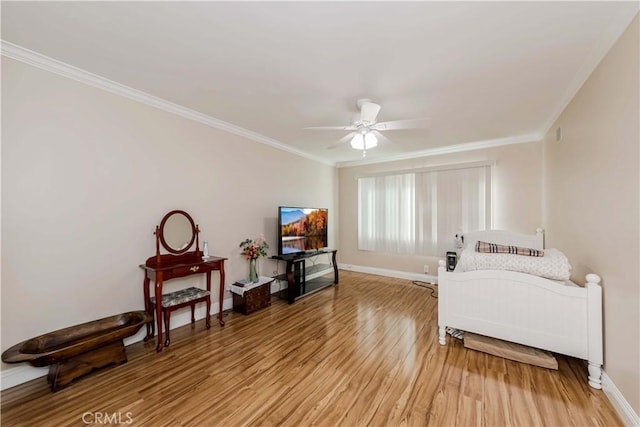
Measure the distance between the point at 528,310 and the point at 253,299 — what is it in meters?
2.92

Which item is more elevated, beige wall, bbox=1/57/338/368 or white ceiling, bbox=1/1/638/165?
white ceiling, bbox=1/1/638/165

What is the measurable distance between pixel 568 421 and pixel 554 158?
2902 millimetres

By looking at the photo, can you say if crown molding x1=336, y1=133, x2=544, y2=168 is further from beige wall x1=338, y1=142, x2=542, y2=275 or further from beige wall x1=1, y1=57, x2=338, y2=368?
beige wall x1=1, y1=57, x2=338, y2=368

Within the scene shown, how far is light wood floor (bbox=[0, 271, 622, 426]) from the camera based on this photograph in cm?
156

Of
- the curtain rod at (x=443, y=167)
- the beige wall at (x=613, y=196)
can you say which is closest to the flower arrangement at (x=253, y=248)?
the curtain rod at (x=443, y=167)

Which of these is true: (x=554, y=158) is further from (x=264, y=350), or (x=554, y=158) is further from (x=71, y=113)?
(x=71, y=113)

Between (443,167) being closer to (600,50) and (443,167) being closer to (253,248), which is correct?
(600,50)

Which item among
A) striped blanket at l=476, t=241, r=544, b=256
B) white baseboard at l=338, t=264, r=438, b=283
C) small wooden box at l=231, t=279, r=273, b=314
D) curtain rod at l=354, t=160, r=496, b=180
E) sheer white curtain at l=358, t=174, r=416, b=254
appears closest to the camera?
Answer: striped blanket at l=476, t=241, r=544, b=256

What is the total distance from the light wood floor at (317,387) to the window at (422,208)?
2.21 metres

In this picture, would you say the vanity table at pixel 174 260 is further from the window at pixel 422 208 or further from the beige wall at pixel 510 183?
the beige wall at pixel 510 183

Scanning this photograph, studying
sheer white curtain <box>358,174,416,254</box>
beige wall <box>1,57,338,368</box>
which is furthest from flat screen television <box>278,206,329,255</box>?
sheer white curtain <box>358,174,416,254</box>

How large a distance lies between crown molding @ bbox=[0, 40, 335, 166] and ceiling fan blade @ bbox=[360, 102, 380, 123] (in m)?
1.86

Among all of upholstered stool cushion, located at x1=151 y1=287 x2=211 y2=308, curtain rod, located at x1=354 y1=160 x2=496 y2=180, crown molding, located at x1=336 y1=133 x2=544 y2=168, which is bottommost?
upholstered stool cushion, located at x1=151 y1=287 x2=211 y2=308

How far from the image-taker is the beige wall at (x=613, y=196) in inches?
58.7
